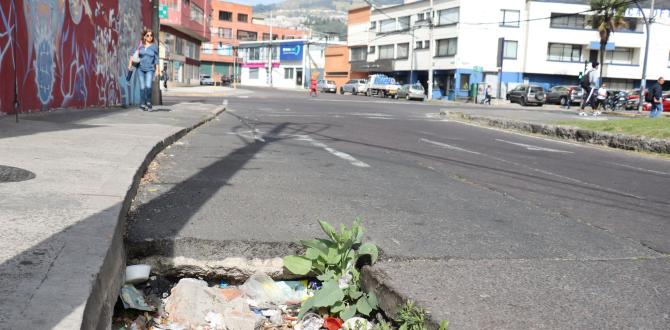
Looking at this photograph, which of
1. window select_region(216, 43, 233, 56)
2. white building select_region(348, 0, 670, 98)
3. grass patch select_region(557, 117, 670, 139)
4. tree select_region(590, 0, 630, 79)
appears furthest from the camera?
window select_region(216, 43, 233, 56)

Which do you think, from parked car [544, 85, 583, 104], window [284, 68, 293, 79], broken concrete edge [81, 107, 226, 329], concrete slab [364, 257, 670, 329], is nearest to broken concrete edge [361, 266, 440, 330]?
concrete slab [364, 257, 670, 329]

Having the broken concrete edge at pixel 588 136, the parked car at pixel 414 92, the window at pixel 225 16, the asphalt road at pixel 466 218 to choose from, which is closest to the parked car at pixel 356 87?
the parked car at pixel 414 92

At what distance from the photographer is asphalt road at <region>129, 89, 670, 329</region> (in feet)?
9.93

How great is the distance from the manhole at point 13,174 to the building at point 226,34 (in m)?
95.6

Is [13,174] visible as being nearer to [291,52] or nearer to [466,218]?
[466,218]

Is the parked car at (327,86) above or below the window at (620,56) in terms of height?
below

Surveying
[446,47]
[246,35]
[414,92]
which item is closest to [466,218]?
[414,92]

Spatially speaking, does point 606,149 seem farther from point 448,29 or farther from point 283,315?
point 448,29

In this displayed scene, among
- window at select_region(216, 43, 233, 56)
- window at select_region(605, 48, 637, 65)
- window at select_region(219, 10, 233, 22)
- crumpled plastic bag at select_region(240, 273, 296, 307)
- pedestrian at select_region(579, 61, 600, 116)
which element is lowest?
crumpled plastic bag at select_region(240, 273, 296, 307)

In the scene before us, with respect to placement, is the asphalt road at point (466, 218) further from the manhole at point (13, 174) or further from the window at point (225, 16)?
the window at point (225, 16)

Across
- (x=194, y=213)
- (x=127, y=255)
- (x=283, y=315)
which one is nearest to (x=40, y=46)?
(x=194, y=213)

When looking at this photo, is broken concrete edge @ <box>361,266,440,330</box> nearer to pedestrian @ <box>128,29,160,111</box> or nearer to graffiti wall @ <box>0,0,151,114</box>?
graffiti wall @ <box>0,0,151,114</box>

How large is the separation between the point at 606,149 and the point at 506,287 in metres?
10.5

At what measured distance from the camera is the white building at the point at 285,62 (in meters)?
85.4
